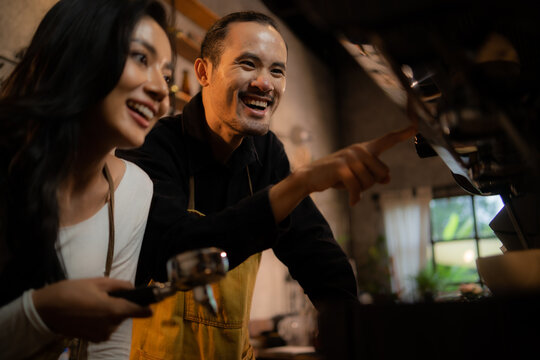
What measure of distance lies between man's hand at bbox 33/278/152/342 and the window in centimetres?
590

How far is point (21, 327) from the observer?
72 cm

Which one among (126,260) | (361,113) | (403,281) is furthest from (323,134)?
(126,260)

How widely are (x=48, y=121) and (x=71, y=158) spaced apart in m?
0.08

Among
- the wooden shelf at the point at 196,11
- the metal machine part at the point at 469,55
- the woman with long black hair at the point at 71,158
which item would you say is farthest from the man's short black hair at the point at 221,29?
the wooden shelf at the point at 196,11

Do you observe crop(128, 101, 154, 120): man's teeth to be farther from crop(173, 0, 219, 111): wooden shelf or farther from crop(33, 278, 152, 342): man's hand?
crop(173, 0, 219, 111): wooden shelf

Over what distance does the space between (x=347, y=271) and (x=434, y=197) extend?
569cm

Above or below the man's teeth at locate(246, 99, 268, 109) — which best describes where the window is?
above

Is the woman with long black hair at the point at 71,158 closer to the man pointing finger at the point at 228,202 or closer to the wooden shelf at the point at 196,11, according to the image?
the man pointing finger at the point at 228,202

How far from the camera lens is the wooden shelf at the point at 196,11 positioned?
337 cm

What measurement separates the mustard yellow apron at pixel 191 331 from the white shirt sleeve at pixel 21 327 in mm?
487

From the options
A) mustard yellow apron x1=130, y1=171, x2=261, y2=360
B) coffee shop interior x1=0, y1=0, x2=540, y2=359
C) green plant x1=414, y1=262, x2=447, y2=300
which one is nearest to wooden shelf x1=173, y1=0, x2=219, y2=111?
mustard yellow apron x1=130, y1=171, x2=261, y2=360

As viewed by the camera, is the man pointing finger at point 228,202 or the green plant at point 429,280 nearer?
the man pointing finger at point 228,202

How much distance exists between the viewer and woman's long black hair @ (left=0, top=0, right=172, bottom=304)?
80 centimetres

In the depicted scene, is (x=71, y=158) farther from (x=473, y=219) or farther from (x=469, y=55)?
(x=473, y=219)
